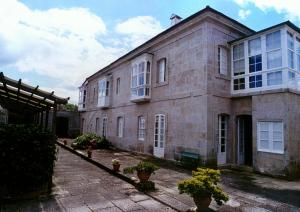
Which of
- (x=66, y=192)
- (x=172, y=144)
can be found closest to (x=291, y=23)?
(x=172, y=144)

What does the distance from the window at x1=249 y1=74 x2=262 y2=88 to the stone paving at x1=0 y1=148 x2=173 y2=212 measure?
24.3 ft

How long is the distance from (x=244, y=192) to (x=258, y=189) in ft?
2.44

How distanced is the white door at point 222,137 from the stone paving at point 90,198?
5.35 metres

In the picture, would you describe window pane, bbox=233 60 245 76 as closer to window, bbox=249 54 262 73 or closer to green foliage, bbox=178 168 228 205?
window, bbox=249 54 262 73

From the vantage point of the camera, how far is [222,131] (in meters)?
11.9

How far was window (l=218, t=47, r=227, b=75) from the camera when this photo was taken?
12.0m

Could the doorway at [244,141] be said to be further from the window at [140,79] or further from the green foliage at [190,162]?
the window at [140,79]

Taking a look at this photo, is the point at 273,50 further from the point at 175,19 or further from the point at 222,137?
the point at 175,19

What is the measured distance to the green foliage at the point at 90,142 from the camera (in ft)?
58.3

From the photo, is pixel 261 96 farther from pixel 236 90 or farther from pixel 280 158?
pixel 280 158

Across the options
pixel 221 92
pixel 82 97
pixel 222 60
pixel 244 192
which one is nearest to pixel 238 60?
pixel 222 60

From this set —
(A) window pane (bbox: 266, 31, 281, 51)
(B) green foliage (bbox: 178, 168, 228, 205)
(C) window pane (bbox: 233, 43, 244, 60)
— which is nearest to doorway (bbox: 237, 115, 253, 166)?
(C) window pane (bbox: 233, 43, 244, 60)

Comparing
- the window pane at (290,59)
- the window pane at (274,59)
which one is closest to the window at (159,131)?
the window pane at (274,59)

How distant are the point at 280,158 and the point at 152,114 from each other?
747cm
